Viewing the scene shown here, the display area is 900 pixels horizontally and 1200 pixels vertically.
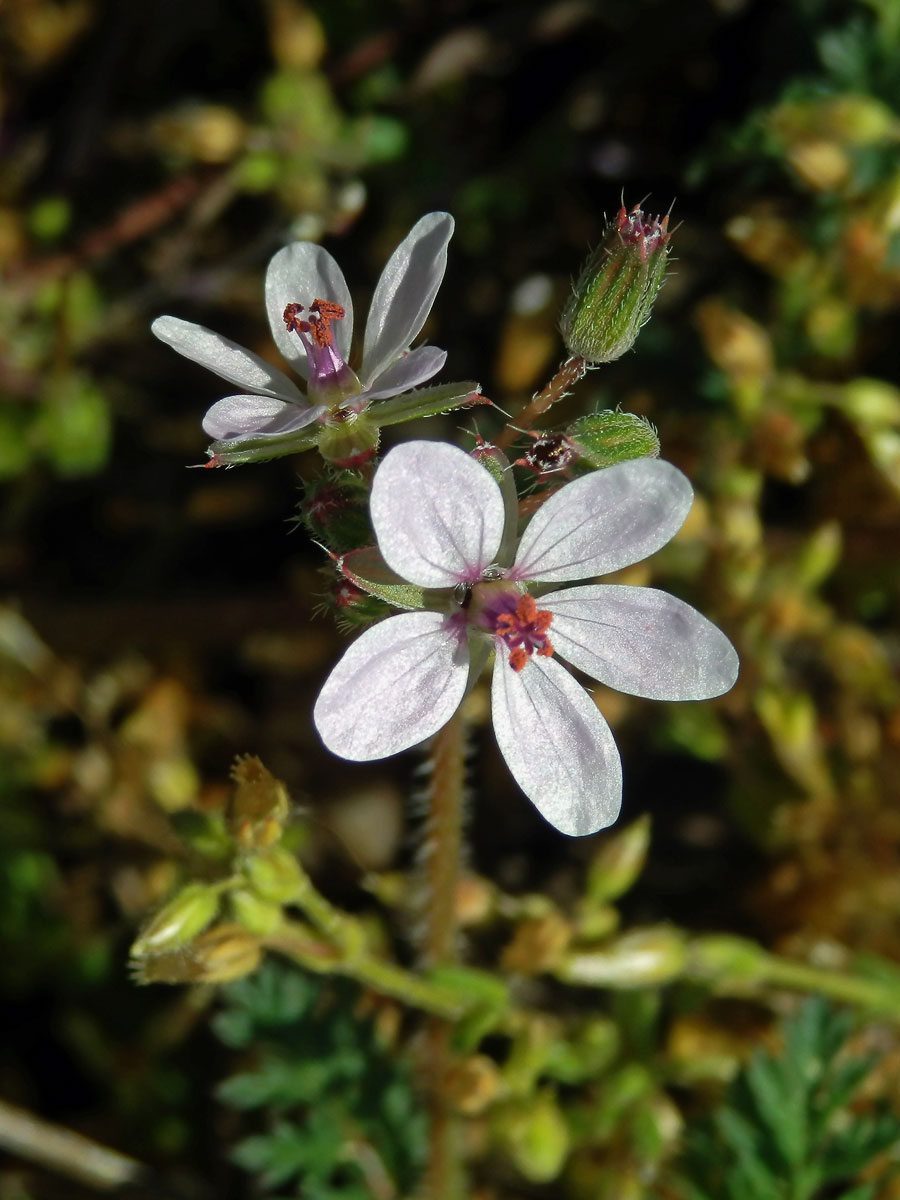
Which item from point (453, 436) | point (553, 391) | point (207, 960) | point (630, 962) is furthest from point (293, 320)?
point (453, 436)

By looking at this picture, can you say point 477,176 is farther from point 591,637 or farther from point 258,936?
point 258,936

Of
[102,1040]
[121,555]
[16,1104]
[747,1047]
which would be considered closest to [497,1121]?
[747,1047]

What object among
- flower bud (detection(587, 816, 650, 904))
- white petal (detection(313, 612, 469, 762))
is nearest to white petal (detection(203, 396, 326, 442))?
white petal (detection(313, 612, 469, 762))

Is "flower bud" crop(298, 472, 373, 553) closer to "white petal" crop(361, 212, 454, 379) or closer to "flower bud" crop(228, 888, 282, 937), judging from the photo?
"white petal" crop(361, 212, 454, 379)

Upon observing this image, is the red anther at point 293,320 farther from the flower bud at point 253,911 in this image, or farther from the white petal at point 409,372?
the flower bud at point 253,911

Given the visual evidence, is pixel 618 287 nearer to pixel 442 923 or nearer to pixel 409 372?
pixel 409 372

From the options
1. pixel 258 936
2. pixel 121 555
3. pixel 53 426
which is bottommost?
pixel 258 936

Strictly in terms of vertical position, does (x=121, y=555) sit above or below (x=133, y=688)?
above
